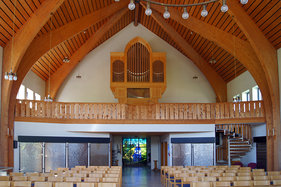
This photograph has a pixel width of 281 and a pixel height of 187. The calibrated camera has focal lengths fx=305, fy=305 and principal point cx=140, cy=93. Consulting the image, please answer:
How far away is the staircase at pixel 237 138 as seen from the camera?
53.2ft

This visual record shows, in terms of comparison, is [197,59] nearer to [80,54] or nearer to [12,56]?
[80,54]

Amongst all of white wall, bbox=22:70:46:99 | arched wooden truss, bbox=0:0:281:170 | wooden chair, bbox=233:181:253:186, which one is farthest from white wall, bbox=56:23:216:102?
wooden chair, bbox=233:181:253:186

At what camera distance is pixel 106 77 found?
808 inches

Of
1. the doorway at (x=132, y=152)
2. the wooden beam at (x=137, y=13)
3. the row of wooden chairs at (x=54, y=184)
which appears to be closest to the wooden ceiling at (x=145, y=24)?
the wooden beam at (x=137, y=13)

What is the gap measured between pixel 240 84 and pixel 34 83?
12.2 meters

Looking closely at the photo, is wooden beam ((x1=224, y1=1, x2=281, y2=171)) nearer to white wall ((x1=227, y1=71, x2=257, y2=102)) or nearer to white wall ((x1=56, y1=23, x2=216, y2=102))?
white wall ((x1=227, y1=71, x2=257, y2=102))

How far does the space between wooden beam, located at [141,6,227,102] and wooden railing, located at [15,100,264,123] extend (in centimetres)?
382

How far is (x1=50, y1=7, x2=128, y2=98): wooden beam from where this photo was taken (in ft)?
59.2

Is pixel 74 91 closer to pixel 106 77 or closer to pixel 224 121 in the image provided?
pixel 106 77

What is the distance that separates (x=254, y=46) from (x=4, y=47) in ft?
37.2

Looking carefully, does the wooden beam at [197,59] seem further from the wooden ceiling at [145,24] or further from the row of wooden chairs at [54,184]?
the row of wooden chairs at [54,184]

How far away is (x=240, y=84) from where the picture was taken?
59.4 ft

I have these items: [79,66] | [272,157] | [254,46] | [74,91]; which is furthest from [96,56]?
[272,157]

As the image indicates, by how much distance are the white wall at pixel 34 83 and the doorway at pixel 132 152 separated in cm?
788
